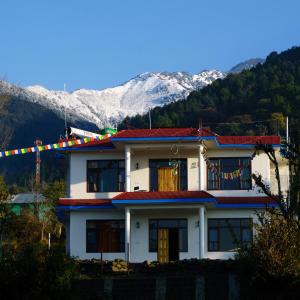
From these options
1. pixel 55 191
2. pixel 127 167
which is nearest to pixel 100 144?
pixel 127 167

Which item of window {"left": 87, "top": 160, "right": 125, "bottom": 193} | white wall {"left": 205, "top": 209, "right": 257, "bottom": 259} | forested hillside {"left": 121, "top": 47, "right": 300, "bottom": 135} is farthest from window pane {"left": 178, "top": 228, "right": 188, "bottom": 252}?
forested hillside {"left": 121, "top": 47, "right": 300, "bottom": 135}

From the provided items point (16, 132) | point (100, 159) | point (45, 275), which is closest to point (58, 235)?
point (100, 159)

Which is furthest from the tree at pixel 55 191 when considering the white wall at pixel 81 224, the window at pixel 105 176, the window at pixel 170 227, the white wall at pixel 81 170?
the window at pixel 170 227

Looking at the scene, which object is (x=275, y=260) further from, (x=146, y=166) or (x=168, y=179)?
(x=146, y=166)

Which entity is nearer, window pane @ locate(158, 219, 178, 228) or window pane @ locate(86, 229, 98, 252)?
window pane @ locate(158, 219, 178, 228)

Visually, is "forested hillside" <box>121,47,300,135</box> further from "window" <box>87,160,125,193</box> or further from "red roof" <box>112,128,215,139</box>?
"red roof" <box>112,128,215,139</box>

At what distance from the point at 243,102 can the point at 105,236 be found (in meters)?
57.4

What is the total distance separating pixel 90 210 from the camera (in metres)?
37.2

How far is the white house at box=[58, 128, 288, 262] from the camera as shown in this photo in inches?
1425

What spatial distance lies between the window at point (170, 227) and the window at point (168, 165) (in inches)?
60.5

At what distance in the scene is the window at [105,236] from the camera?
3700 centimetres

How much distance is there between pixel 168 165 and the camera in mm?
37500

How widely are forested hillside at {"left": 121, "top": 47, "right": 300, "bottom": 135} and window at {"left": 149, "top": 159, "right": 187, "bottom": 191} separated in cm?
3580

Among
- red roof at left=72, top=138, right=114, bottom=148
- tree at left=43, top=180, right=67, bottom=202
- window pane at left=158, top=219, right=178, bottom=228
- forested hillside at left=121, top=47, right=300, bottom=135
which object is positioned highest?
forested hillside at left=121, top=47, right=300, bottom=135
